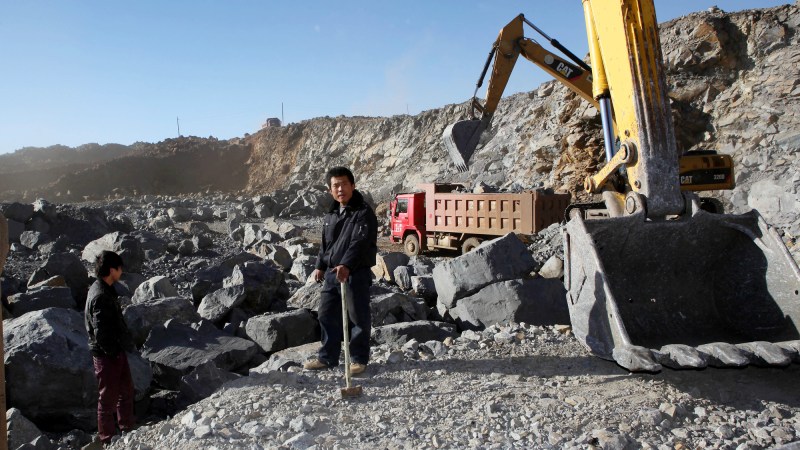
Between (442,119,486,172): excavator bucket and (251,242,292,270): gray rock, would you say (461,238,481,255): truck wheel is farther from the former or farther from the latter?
(251,242,292,270): gray rock

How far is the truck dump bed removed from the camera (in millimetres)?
12602

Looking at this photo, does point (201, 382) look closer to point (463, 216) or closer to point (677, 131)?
point (463, 216)

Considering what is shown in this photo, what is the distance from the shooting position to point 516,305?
6.38 meters

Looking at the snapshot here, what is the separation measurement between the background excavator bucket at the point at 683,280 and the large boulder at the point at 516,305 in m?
1.84

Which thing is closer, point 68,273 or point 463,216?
point 68,273

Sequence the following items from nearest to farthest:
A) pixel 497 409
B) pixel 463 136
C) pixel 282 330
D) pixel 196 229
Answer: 1. pixel 497 409
2. pixel 282 330
3. pixel 463 136
4. pixel 196 229

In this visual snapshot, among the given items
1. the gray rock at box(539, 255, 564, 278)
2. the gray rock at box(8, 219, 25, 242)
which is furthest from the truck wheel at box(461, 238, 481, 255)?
the gray rock at box(8, 219, 25, 242)

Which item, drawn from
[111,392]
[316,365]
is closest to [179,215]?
[111,392]

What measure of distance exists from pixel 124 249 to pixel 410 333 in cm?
797

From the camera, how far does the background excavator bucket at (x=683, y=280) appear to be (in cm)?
405

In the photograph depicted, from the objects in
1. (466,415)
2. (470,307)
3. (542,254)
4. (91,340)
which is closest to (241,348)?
(91,340)

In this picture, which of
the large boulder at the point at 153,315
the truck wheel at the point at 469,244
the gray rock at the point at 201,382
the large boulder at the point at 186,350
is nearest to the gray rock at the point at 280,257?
the truck wheel at the point at 469,244

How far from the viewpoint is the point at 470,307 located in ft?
21.9

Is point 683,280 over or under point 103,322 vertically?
over
